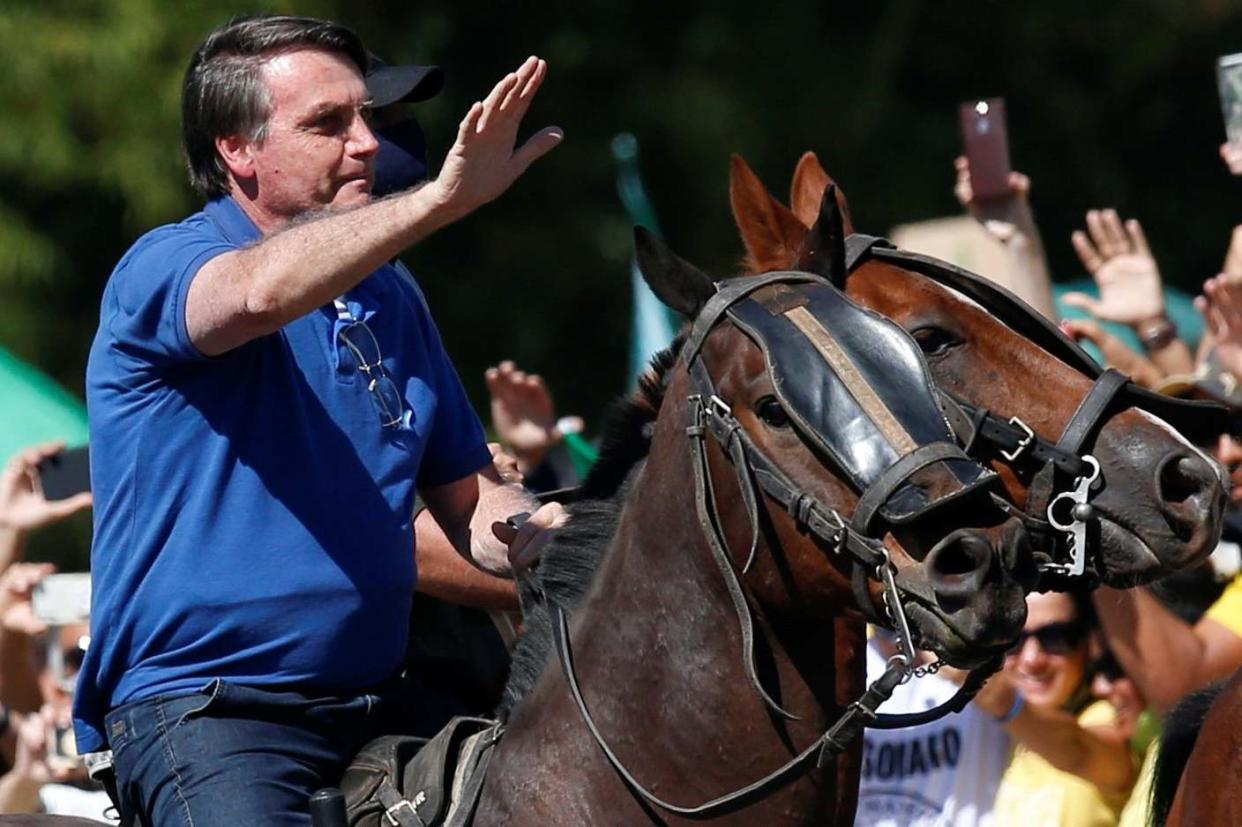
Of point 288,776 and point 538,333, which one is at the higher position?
point 288,776

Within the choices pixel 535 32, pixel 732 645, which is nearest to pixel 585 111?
pixel 535 32

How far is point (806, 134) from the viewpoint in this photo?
42.8ft

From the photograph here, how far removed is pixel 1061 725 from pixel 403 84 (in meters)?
2.37

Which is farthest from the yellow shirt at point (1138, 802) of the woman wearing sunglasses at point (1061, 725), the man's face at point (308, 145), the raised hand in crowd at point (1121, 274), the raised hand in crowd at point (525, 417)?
the man's face at point (308, 145)

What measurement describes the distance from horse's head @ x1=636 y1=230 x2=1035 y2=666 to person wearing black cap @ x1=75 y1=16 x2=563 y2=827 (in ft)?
1.40

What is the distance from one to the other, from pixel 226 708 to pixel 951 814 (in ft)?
9.63

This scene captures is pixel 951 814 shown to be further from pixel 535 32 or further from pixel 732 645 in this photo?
pixel 535 32

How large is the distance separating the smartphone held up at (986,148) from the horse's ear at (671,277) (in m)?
2.77

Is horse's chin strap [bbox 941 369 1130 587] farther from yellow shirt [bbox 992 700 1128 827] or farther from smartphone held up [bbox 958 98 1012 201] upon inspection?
smartphone held up [bbox 958 98 1012 201]

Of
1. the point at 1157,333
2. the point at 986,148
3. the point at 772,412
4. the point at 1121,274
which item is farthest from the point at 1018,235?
the point at 772,412

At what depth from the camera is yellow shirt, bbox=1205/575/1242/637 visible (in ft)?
18.4

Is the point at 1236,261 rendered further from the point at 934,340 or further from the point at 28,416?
the point at 28,416

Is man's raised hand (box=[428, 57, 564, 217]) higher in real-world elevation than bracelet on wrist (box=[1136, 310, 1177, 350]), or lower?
higher

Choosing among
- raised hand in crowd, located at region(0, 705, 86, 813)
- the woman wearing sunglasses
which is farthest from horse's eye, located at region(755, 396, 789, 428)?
raised hand in crowd, located at region(0, 705, 86, 813)
